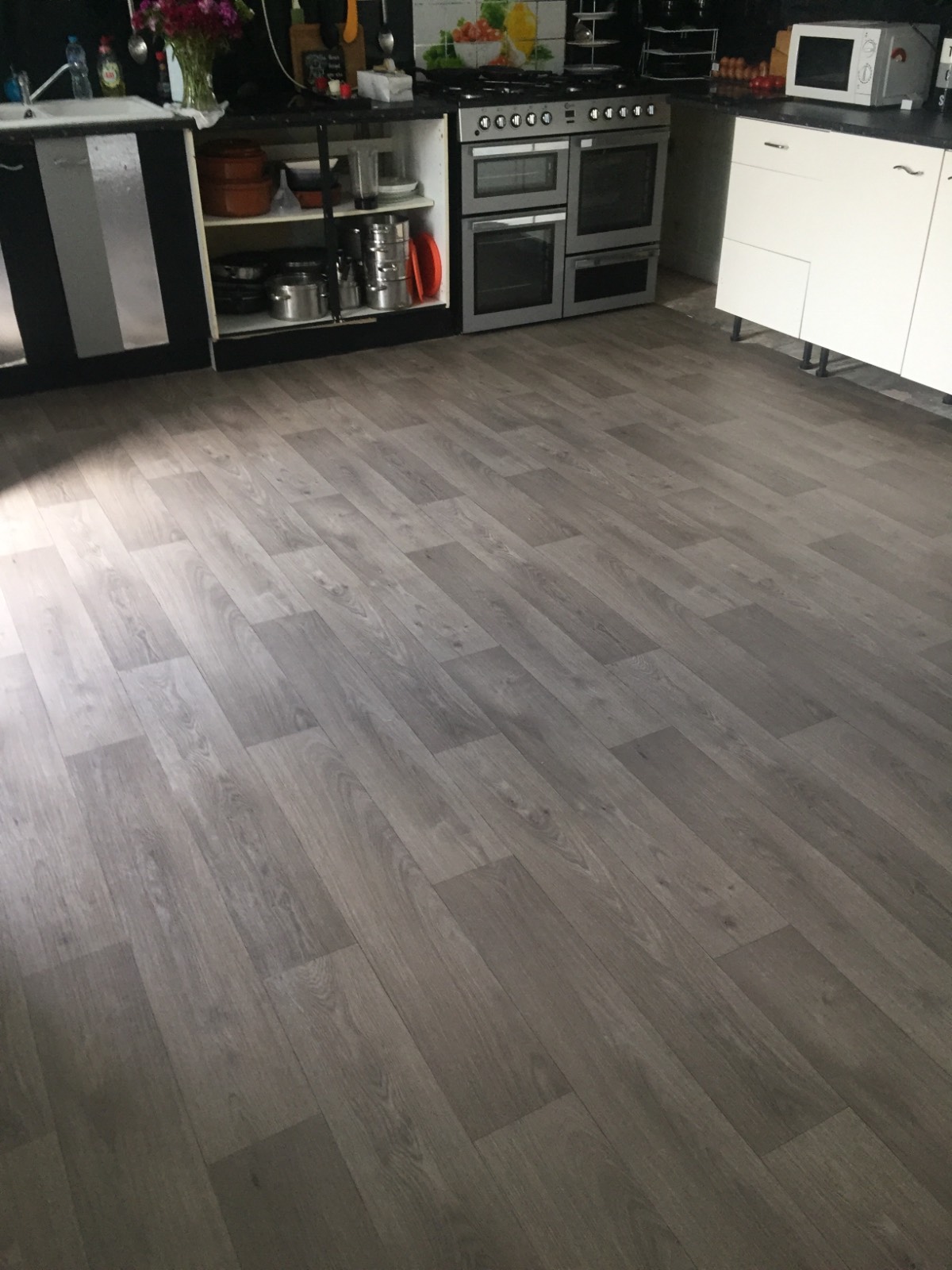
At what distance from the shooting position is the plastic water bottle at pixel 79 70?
13.0 feet

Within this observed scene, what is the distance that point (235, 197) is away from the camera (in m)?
4.04

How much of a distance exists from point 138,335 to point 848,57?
2.84 metres

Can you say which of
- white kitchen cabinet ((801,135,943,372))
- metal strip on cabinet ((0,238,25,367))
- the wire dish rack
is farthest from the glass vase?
white kitchen cabinet ((801,135,943,372))

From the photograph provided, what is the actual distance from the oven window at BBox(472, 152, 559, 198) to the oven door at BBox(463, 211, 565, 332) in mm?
103

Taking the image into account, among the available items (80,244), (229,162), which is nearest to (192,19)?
(229,162)

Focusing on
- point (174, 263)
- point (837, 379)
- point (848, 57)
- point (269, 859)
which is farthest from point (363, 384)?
point (269, 859)

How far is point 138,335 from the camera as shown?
13.2 feet

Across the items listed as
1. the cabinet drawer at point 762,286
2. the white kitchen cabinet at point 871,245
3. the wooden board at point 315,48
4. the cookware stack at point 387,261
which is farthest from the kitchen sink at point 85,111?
the white kitchen cabinet at point 871,245

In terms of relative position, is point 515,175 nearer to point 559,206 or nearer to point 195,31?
point 559,206

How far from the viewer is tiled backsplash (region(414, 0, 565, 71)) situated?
4.64m

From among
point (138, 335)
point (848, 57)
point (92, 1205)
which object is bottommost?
point (92, 1205)

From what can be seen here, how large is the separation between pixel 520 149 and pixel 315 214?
0.87 m

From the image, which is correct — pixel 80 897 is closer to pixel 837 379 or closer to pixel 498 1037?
pixel 498 1037

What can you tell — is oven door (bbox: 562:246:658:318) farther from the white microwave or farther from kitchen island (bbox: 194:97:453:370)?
the white microwave
